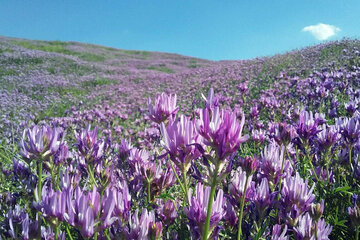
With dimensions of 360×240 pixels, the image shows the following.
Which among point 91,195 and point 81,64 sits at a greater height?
point 81,64

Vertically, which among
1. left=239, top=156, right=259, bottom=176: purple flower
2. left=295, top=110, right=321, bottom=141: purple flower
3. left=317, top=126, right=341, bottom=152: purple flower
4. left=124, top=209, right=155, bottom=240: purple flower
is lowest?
left=124, top=209, right=155, bottom=240: purple flower

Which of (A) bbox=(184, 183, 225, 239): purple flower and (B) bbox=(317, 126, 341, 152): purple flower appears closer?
(A) bbox=(184, 183, 225, 239): purple flower

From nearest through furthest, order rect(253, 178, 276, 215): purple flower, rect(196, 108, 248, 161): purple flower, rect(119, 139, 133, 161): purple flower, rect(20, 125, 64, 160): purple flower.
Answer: rect(196, 108, 248, 161): purple flower < rect(253, 178, 276, 215): purple flower < rect(20, 125, 64, 160): purple flower < rect(119, 139, 133, 161): purple flower

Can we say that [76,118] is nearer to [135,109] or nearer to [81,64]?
[135,109]

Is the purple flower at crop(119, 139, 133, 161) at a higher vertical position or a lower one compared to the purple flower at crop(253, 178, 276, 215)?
higher

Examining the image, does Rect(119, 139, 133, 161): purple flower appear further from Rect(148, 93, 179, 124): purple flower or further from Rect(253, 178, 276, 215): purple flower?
Rect(253, 178, 276, 215): purple flower

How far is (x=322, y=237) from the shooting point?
1.29 metres

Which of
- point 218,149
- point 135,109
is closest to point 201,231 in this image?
point 218,149

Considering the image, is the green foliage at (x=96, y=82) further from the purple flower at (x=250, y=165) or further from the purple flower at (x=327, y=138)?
the purple flower at (x=250, y=165)

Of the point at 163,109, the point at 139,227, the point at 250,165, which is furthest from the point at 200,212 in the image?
the point at 163,109

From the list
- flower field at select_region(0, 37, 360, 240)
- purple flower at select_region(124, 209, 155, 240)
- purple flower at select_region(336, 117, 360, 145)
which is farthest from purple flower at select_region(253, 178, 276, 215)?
purple flower at select_region(336, 117, 360, 145)

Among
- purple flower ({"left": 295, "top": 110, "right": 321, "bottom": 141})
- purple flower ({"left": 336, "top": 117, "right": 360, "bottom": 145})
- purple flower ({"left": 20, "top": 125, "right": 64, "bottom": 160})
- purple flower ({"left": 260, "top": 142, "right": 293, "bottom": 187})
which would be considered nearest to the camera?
purple flower ({"left": 20, "top": 125, "right": 64, "bottom": 160})

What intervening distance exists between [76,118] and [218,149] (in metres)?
5.93

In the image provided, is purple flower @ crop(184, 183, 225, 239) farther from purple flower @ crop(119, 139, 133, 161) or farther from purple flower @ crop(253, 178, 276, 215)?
purple flower @ crop(119, 139, 133, 161)
